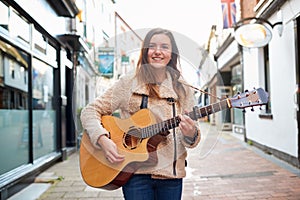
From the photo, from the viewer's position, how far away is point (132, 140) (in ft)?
4.70

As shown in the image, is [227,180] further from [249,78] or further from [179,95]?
[249,78]

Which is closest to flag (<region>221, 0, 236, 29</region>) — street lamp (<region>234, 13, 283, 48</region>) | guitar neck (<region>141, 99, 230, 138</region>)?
street lamp (<region>234, 13, 283, 48</region>)

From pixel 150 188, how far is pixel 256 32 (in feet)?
19.3

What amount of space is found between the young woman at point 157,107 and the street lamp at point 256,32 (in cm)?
527

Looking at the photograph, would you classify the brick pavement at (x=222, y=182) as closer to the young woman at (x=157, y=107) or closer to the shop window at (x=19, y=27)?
the young woman at (x=157, y=107)

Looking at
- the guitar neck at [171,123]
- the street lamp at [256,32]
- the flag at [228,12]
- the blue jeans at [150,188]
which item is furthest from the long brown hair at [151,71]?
the flag at [228,12]

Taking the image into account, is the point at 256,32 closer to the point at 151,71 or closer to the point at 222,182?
the point at 222,182

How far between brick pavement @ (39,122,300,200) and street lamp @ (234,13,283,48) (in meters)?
2.42

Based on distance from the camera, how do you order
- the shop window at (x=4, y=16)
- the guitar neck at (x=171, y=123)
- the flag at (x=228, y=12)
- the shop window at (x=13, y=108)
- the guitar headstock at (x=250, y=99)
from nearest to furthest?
the guitar neck at (x=171, y=123) < the guitar headstock at (x=250, y=99) < the shop window at (x=4, y=16) < the shop window at (x=13, y=108) < the flag at (x=228, y=12)

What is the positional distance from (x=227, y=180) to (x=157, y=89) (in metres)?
3.36

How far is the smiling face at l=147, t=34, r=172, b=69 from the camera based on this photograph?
1.38 m

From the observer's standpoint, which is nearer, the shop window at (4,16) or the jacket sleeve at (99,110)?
the jacket sleeve at (99,110)

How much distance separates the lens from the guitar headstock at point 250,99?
1490 millimetres

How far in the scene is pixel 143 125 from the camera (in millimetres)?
1372
